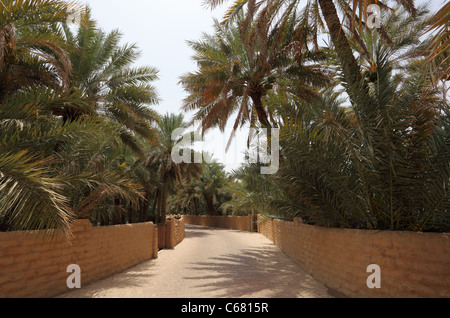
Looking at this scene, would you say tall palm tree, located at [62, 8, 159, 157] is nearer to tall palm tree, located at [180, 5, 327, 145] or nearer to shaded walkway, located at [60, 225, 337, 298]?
tall palm tree, located at [180, 5, 327, 145]

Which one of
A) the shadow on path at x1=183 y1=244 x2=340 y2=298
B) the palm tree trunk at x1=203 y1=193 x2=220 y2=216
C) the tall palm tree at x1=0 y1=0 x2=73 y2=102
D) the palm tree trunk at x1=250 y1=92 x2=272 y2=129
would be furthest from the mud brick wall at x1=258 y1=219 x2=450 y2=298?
the palm tree trunk at x1=203 y1=193 x2=220 y2=216

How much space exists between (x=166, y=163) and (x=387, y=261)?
17409 millimetres

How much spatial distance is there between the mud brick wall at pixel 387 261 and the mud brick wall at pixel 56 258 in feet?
17.2

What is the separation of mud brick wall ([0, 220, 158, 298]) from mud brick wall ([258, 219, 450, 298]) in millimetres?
5251

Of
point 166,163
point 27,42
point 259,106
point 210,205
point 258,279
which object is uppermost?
point 259,106

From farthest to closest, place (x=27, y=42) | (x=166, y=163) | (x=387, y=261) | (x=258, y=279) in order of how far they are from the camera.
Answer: (x=166, y=163) → (x=258, y=279) → (x=27, y=42) → (x=387, y=261)

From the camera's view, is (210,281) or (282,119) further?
(210,281)

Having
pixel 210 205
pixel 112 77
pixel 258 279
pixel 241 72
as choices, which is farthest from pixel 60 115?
pixel 210 205

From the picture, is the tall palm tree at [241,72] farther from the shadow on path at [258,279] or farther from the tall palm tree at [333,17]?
the shadow on path at [258,279]

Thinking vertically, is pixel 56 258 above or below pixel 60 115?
below

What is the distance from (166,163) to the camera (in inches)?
830

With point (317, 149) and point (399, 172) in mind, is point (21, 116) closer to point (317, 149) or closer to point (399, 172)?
point (317, 149)

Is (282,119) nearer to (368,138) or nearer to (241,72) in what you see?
(368,138)
